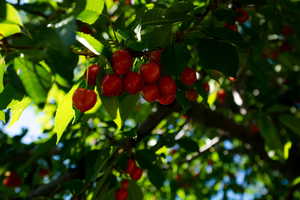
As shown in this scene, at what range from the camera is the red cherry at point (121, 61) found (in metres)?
1.35

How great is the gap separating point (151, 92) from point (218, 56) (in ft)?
1.06

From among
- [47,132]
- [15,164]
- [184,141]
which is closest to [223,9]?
[184,141]

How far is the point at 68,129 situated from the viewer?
2.78m

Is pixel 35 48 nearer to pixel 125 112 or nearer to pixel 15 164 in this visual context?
pixel 125 112

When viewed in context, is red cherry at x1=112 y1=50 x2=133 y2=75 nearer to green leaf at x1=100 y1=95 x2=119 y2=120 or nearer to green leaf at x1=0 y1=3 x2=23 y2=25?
green leaf at x1=100 y1=95 x2=119 y2=120

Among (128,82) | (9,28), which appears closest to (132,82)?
(128,82)

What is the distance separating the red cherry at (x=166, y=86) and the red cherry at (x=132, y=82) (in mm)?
96

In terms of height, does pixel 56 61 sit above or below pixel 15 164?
above

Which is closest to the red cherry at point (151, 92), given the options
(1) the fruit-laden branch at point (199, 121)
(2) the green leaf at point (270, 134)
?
(1) the fruit-laden branch at point (199, 121)

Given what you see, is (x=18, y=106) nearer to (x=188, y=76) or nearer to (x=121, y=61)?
(x=121, y=61)

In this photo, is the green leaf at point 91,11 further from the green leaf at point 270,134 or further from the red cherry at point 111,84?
the green leaf at point 270,134

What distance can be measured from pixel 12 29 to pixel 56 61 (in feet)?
0.62

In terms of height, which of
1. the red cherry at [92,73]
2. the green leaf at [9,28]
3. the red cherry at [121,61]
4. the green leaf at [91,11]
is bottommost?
the red cherry at [92,73]

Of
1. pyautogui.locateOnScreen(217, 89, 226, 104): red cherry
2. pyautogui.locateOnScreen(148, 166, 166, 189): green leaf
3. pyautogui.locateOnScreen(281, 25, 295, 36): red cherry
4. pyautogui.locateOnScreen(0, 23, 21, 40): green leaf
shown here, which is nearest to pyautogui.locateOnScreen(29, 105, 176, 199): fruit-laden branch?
pyautogui.locateOnScreen(148, 166, 166, 189): green leaf
